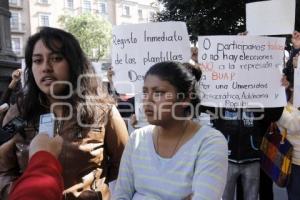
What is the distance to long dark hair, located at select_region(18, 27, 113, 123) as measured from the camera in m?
1.95

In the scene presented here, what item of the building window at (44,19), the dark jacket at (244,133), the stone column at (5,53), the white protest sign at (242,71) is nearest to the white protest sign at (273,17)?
the white protest sign at (242,71)

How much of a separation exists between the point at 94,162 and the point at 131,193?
0.25 m

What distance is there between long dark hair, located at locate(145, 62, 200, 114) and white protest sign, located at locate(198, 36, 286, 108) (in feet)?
3.46

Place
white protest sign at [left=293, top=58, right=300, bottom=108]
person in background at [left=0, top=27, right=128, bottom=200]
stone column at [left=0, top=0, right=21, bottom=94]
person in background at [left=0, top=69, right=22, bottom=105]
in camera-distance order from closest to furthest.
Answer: person in background at [left=0, top=27, right=128, bottom=200]
white protest sign at [left=293, top=58, right=300, bottom=108]
person in background at [left=0, top=69, right=22, bottom=105]
stone column at [left=0, top=0, right=21, bottom=94]

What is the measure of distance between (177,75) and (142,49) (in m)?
1.23

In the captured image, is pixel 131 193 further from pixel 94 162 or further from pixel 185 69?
pixel 185 69

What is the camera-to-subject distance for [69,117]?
1951 millimetres

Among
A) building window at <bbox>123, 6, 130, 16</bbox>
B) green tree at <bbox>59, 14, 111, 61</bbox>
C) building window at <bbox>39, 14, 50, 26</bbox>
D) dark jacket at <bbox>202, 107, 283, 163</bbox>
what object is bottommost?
dark jacket at <bbox>202, 107, 283, 163</bbox>

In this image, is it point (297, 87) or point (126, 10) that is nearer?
point (297, 87)

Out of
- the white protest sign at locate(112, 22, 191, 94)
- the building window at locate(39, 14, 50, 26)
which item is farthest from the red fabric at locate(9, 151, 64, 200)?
the building window at locate(39, 14, 50, 26)

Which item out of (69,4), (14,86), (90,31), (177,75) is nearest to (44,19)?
(69,4)

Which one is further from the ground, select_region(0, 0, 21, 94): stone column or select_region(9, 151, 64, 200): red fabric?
select_region(0, 0, 21, 94): stone column

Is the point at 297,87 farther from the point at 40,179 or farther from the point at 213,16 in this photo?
the point at 213,16

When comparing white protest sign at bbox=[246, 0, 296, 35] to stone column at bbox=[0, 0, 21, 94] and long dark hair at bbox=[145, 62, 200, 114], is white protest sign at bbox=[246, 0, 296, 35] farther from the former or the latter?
stone column at bbox=[0, 0, 21, 94]
